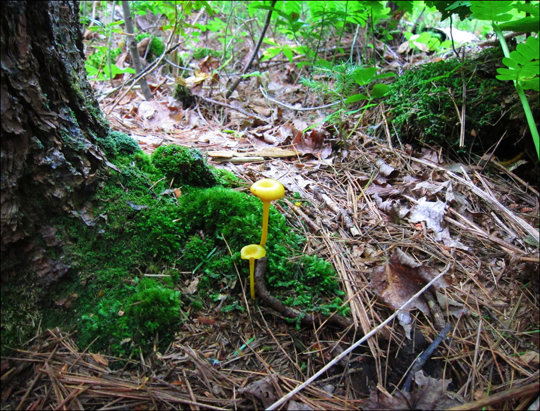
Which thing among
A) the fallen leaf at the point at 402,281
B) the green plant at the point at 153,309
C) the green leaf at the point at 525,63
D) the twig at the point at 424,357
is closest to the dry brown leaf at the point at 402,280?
the fallen leaf at the point at 402,281

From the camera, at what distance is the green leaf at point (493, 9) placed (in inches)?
83.7

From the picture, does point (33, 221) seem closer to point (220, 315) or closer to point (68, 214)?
point (68, 214)

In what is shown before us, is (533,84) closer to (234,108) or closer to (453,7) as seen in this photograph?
(453,7)

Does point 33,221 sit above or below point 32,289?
above

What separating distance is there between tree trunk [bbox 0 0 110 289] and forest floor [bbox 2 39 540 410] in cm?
42

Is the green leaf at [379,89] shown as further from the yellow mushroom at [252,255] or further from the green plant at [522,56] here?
the yellow mushroom at [252,255]

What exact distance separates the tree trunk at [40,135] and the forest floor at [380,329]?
422 millimetres

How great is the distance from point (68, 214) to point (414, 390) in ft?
5.97

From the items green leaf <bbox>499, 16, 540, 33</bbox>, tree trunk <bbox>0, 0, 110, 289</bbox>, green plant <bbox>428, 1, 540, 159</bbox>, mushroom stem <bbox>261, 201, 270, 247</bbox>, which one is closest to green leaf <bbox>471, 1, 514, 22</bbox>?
green plant <bbox>428, 1, 540, 159</bbox>

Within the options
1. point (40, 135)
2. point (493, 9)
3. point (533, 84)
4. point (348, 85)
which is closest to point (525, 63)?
point (533, 84)

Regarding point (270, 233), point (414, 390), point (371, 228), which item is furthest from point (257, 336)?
point (371, 228)

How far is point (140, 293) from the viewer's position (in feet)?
5.03

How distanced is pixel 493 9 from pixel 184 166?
2401mm

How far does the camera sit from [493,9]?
2.18 metres
